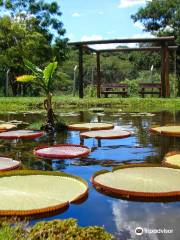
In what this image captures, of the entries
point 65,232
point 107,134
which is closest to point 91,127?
point 107,134

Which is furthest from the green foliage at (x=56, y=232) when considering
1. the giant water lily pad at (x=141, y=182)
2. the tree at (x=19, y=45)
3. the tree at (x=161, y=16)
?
the tree at (x=161, y=16)

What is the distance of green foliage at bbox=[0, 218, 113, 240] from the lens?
238cm

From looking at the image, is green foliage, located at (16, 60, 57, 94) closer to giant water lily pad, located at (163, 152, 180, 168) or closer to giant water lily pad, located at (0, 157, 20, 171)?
giant water lily pad, located at (0, 157, 20, 171)

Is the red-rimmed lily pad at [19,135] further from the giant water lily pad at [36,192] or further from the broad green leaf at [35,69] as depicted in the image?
the giant water lily pad at [36,192]

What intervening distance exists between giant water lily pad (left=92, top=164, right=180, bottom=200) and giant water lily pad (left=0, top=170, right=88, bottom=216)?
0.24 metres

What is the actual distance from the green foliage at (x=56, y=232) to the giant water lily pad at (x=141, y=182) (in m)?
0.91

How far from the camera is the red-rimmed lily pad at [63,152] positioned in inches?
196

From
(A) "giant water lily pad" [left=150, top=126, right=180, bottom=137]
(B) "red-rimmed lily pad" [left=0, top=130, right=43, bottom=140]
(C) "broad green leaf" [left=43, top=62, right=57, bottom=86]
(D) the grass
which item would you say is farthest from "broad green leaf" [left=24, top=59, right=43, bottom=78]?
(D) the grass

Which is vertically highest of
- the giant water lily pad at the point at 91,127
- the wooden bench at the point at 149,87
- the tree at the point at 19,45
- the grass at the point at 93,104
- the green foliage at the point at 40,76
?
the tree at the point at 19,45

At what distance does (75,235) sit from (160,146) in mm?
3535

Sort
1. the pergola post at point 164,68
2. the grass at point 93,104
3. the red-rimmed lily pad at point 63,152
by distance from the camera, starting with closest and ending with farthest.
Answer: the red-rimmed lily pad at point 63,152
the grass at point 93,104
the pergola post at point 164,68

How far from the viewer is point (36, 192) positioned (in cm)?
338

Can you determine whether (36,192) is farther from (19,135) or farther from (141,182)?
(19,135)

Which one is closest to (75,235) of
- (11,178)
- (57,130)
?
(11,178)
